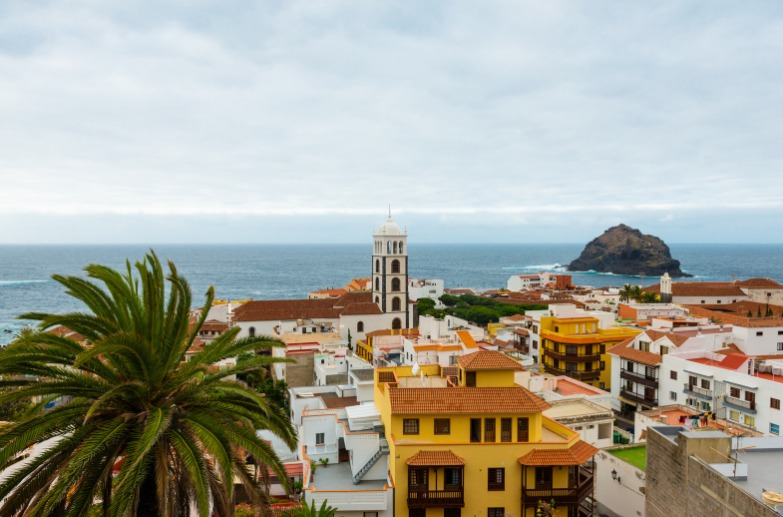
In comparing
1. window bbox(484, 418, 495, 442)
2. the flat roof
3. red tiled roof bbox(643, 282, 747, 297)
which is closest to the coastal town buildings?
the flat roof

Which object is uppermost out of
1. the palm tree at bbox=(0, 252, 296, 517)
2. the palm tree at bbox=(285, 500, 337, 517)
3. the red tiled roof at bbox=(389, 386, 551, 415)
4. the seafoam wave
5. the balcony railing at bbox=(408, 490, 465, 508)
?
the palm tree at bbox=(0, 252, 296, 517)

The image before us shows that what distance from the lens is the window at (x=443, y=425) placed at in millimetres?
22812

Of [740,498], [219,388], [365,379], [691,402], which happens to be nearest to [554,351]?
[691,402]

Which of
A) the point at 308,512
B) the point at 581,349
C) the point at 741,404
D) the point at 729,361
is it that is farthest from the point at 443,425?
the point at 581,349

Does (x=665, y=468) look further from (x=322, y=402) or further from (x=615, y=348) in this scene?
(x=615, y=348)

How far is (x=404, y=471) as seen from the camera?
2239cm

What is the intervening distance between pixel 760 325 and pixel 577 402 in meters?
20.4

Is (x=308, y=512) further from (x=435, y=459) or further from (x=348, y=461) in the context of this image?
(x=348, y=461)

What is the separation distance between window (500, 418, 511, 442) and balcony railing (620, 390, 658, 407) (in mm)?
21088

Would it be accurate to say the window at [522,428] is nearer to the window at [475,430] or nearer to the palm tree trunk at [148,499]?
the window at [475,430]

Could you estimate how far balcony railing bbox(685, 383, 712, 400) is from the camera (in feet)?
117

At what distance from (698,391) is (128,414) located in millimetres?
34209

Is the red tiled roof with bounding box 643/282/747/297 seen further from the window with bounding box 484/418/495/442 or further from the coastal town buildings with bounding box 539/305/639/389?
the window with bounding box 484/418/495/442

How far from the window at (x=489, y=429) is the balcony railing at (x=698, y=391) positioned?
19570mm
